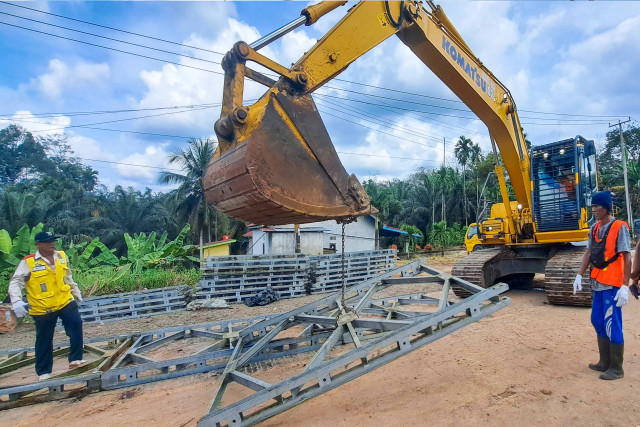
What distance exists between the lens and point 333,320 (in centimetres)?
397

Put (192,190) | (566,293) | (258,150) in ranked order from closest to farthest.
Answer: (258,150)
(566,293)
(192,190)

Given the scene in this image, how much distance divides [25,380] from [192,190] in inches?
883

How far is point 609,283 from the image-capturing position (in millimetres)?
3926

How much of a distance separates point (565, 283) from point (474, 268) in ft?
5.67

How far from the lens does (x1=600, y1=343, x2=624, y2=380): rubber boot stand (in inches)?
150

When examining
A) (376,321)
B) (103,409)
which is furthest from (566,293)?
(103,409)

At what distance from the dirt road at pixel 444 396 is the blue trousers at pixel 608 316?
1.44ft

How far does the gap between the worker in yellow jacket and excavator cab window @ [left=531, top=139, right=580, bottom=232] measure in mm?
8536

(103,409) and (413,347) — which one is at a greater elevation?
(413,347)

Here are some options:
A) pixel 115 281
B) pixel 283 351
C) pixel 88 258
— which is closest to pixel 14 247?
pixel 88 258

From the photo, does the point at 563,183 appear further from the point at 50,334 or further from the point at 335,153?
the point at 50,334

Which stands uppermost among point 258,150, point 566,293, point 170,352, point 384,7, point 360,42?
point 384,7

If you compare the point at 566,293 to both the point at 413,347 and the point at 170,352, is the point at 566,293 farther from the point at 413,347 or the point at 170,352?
the point at 170,352

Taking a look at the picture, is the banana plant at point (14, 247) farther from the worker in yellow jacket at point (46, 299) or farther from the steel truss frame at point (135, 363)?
the worker in yellow jacket at point (46, 299)
